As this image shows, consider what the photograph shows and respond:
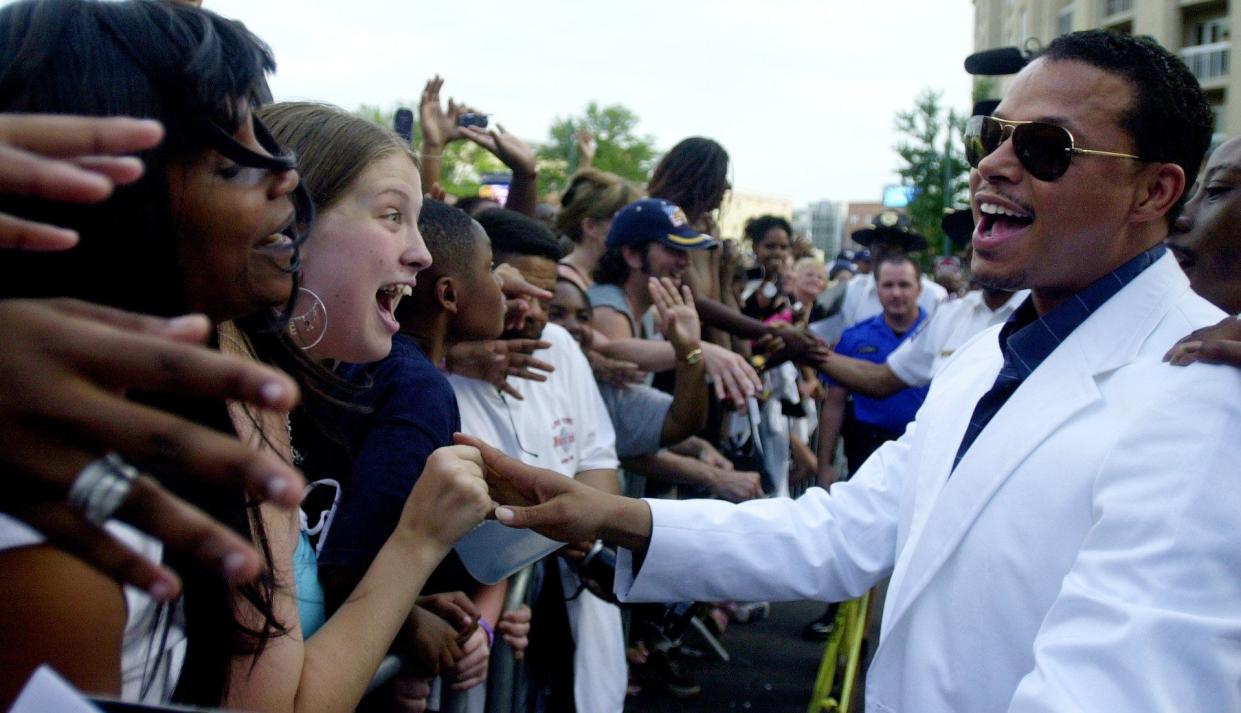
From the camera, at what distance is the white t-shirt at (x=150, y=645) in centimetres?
113

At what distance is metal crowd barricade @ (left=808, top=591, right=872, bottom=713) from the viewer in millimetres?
4383

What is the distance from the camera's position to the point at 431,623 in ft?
8.10

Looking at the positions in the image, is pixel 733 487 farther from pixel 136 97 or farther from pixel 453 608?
pixel 136 97

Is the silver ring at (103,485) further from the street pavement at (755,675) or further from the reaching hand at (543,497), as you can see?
the street pavement at (755,675)

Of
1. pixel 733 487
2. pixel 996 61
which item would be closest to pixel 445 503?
pixel 733 487

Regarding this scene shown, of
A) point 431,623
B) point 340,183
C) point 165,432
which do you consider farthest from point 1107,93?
point 165,432

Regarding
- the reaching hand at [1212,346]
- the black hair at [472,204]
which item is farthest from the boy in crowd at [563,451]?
the reaching hand at [1212,346]

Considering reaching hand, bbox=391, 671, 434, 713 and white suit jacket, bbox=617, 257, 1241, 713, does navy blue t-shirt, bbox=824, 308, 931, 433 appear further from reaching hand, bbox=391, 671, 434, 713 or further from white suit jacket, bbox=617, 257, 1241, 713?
reaching hand, bbox=391, 671, 434, 713

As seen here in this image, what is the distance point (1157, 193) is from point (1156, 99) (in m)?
0.20

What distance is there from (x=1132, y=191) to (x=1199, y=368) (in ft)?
1.92

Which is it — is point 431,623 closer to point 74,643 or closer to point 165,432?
point 74,643

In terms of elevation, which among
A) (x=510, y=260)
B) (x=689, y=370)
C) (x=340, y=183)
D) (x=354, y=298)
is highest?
(x=340, y=183)

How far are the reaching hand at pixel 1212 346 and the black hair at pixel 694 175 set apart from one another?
393 centimetres

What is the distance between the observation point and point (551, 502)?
222 centimetres
